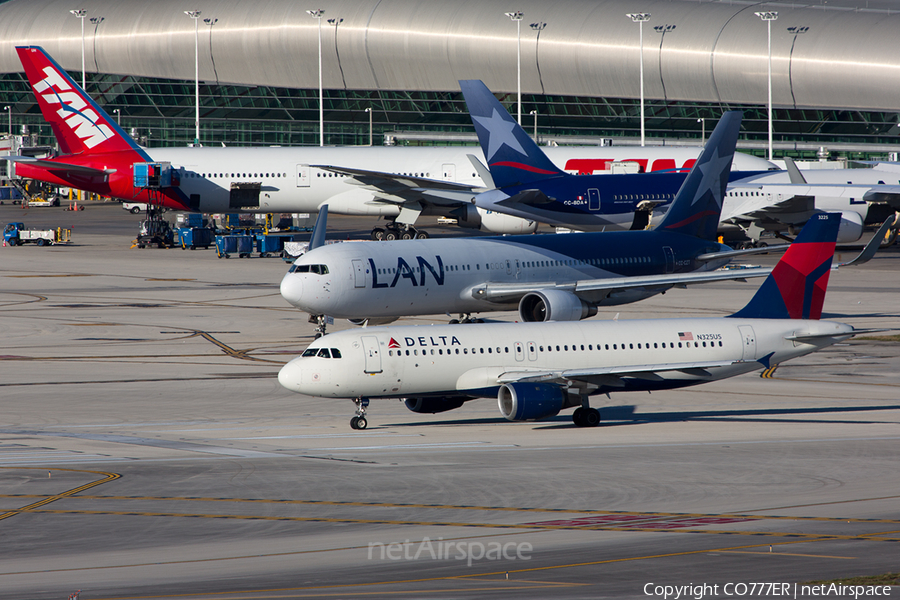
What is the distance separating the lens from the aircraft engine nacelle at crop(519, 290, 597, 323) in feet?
146

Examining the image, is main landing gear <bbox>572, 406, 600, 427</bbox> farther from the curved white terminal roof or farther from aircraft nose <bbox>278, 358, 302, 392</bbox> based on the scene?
the curved white terminal roof

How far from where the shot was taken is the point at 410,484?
2575 cm

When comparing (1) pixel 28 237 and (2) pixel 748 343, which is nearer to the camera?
(2) pixel 748 343

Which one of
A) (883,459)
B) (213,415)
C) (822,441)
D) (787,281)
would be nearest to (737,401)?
(787,281)

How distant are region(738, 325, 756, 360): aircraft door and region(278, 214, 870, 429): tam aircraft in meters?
0.03

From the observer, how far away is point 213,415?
3550 centimetres

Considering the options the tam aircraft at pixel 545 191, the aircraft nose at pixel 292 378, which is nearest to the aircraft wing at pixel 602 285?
the aircraft nose at pixel 292 378

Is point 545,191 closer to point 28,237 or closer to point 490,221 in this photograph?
point 490,221

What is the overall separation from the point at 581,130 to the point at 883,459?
128 metres

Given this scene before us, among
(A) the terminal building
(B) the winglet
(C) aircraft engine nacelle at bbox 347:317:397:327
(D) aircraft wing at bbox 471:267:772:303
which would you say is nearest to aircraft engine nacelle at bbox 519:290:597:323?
(D) aircraft wing at bbox 471:267:772:303

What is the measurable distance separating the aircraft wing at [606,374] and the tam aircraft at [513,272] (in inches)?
416

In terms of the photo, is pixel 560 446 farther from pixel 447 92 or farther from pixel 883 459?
pixel 447 92

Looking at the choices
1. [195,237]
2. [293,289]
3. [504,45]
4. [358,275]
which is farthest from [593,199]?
[504,45]

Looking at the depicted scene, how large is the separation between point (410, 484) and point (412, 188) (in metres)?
55.4
